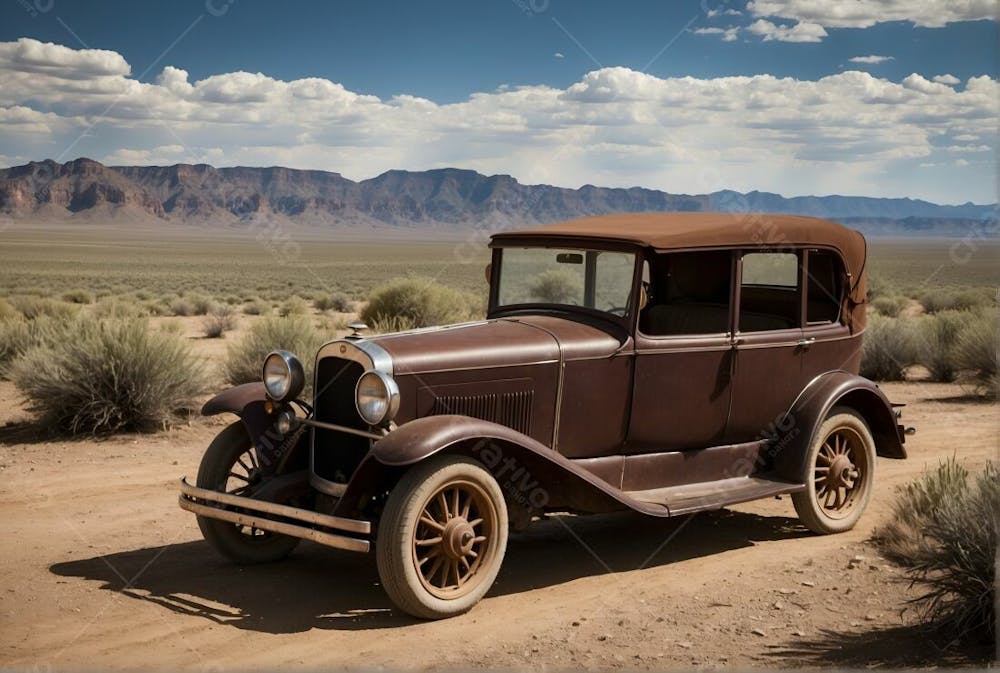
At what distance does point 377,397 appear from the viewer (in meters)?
6.04

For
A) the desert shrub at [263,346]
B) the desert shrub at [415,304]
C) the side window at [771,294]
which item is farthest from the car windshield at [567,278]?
the desert shrub at [415,304]

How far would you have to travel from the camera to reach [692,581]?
6.67 m

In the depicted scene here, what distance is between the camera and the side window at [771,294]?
26.4 ft

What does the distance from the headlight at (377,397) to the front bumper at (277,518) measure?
0.59 metres

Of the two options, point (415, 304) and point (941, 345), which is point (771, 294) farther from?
point (415, 304)

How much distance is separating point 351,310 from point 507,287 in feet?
81.4

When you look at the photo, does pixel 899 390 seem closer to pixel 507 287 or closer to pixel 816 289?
pixel 816 289

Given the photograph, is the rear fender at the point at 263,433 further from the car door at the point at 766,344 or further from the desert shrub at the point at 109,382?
the desert shrub at the point at 109,382

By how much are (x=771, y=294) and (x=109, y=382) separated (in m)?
7.13

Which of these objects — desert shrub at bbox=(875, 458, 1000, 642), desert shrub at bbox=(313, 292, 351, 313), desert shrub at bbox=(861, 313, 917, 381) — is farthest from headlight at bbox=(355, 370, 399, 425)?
desert shrub at bbox=(313, 292, 351, 313)

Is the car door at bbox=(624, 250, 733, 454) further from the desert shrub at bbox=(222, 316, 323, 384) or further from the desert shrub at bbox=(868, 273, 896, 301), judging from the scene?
the desert shrub at bbox=(868, 273, 896, 301)

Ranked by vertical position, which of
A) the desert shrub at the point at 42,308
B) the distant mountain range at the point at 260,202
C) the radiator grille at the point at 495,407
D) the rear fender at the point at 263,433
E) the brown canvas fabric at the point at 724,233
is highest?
the distant mountain range at the point at 260,202

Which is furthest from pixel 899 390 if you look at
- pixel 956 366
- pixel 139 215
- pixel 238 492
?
pixel 139 215

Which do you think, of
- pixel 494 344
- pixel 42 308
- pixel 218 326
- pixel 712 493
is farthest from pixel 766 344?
pixel 42 308
